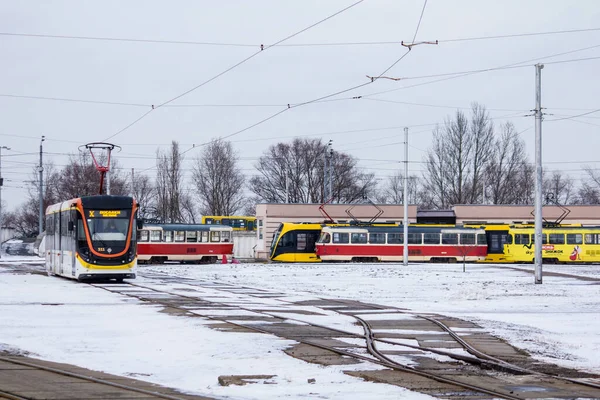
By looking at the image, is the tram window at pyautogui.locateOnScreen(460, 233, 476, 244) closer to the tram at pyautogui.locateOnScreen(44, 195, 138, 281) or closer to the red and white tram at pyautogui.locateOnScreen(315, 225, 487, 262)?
the red and white tram at pyautogui.locateOnScreen(315, 225, 487, 262)

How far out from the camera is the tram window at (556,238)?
59531 millimetres

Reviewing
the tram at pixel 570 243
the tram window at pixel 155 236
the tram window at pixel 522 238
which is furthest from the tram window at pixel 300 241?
the tram at pixel 570 243

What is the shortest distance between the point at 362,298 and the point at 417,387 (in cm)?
1682

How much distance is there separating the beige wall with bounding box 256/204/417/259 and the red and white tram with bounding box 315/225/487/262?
30.3 feet

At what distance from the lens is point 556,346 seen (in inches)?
595

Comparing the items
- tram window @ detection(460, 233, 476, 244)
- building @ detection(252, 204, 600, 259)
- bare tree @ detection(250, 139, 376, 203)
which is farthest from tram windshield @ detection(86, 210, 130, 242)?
bare tree @ detection(250, 139, 376, 203)

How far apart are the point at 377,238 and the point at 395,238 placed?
1240mm

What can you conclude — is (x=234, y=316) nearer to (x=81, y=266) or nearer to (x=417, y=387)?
(x=417, y=387)

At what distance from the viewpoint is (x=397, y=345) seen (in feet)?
48.6

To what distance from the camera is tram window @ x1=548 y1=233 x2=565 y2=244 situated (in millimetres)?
59531

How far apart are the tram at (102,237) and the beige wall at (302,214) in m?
35.6

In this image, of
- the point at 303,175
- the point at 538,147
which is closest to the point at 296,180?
the point at 303,175

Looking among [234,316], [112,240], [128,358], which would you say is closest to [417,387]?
[128,358]

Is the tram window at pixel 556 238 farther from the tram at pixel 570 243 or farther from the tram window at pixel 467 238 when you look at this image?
the tram window at pixel 467 238
